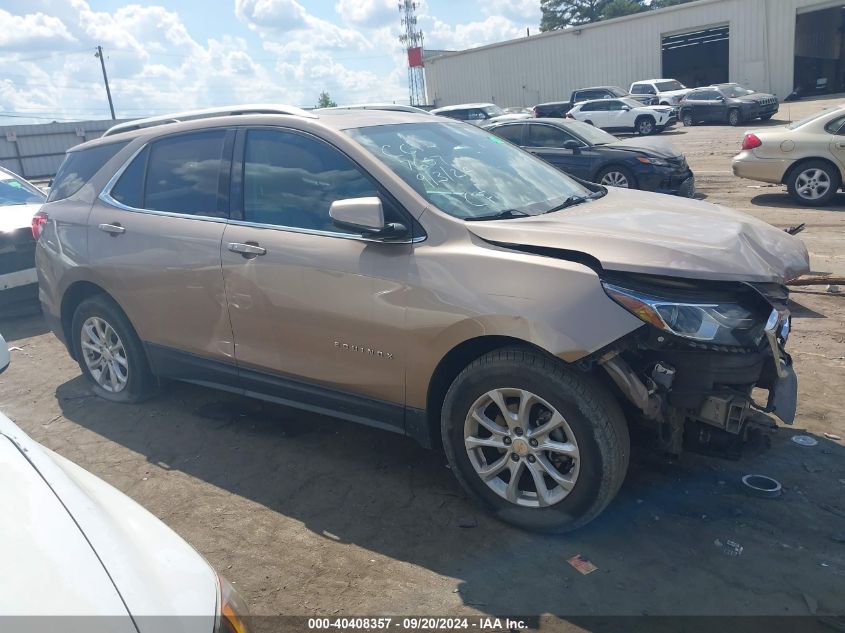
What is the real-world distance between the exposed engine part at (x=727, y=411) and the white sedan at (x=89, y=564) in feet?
6.99

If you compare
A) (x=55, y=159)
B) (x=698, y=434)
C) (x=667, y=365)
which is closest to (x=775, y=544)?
(x=698, y=434)

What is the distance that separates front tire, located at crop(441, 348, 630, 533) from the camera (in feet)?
10.4

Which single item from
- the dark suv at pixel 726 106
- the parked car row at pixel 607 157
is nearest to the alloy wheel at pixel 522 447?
the parked car row at pixel 607 157

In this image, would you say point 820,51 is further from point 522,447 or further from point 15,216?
point 522,447

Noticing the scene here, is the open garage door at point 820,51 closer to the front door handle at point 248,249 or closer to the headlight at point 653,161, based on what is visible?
the headlight at point 653,161

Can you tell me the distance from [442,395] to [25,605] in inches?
90.5

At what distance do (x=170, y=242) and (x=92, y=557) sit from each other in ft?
9.75

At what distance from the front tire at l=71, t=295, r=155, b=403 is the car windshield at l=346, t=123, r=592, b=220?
2.25 m

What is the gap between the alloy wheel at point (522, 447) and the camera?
3281mm

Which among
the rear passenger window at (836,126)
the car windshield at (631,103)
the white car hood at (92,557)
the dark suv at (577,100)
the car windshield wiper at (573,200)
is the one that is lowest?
the white car hood at (92,557)

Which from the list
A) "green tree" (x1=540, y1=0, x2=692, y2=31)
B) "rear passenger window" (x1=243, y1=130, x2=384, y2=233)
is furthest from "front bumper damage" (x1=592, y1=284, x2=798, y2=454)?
"green tree" (x1=540, y1=0, x2=692, y2=31)

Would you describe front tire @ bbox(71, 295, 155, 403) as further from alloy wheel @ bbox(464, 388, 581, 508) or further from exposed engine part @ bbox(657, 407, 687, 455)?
exposed engine part @ bbox(657, 407, 687, 455)

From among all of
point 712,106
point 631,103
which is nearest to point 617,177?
point 631,103

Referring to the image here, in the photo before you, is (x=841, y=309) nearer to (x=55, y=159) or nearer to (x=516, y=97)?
(x=55, y=159)
